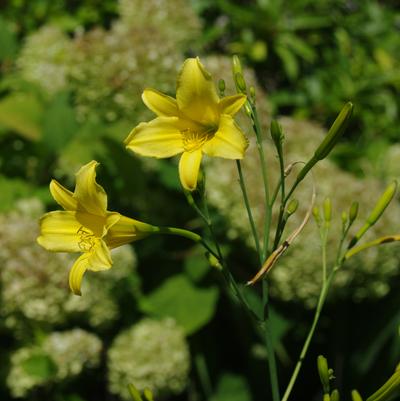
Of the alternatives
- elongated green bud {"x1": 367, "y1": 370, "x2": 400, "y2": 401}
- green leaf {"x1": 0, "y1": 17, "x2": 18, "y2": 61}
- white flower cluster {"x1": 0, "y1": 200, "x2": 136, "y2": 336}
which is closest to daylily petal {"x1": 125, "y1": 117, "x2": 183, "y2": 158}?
elongated green bud {"x1": 367, "y1": 370, "x2": 400, "y2": 401}

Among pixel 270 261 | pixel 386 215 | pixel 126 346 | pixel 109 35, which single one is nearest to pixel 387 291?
pixel 386 215

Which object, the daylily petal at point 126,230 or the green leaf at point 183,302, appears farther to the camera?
the green leaf at point 183,302

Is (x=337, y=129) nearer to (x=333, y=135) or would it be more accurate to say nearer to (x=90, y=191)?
Result: (x=333, y=135)

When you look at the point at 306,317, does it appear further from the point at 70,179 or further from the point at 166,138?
the point at 166,138

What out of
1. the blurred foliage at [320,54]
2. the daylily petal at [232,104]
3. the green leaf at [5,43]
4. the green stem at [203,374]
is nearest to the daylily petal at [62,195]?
the daylily petal at [232,104]

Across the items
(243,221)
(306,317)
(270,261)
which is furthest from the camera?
(306,317)

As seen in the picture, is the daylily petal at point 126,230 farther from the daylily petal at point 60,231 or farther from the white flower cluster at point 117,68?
the white flower cluster at point 117,68
